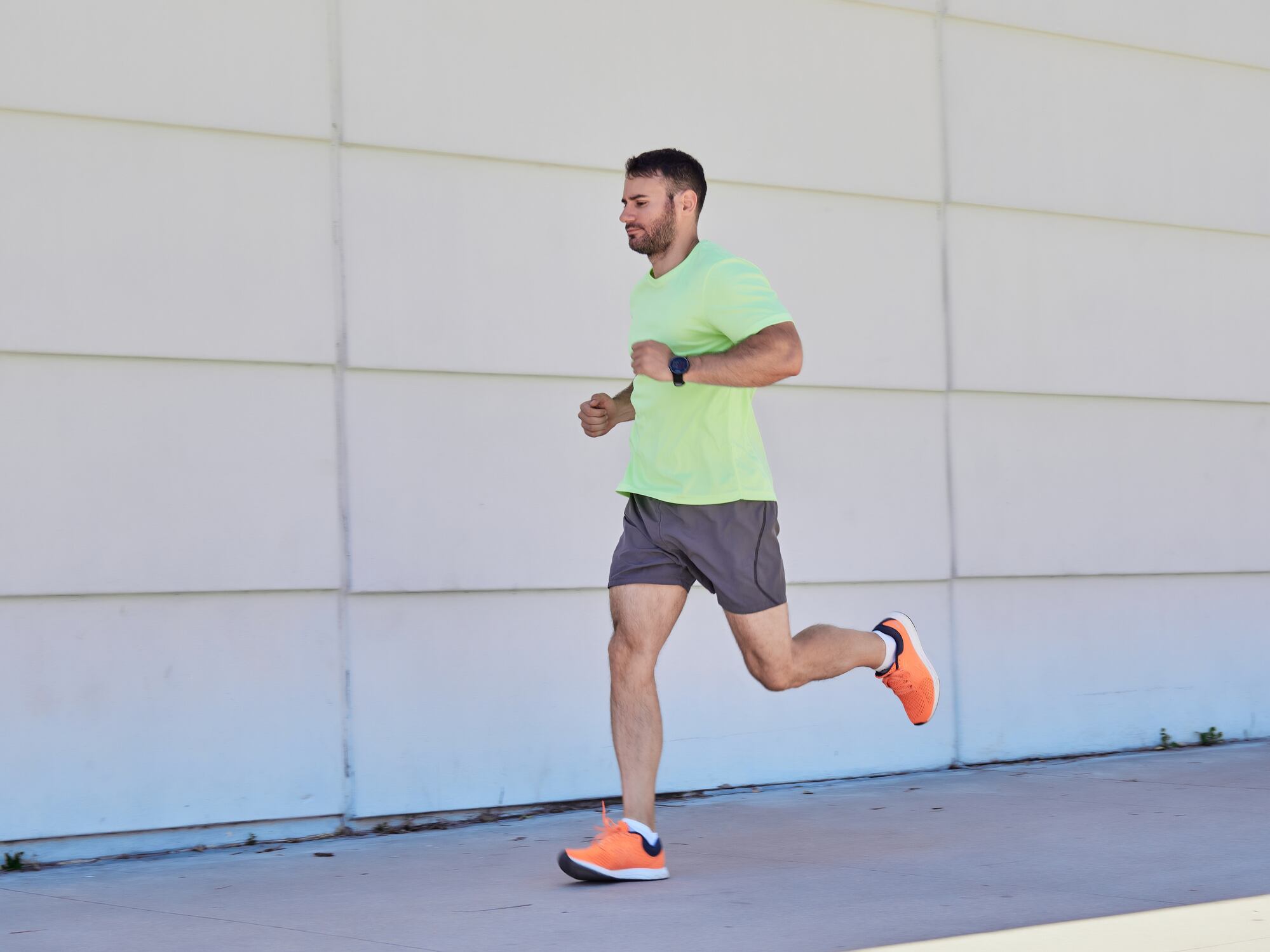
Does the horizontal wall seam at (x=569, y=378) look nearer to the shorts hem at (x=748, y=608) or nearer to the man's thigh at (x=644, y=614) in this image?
the shorts hem at (x=748, y=608)

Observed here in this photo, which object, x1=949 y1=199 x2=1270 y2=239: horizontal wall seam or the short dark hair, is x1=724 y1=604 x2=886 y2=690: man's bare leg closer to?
the short dark hair

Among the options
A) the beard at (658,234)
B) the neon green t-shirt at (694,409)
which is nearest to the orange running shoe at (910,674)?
the neon green t-shirt at (694,409)

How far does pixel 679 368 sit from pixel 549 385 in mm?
1629

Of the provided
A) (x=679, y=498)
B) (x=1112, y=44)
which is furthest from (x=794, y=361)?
(x=1112, y=44)

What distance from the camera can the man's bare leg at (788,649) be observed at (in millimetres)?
4449

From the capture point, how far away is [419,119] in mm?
5480

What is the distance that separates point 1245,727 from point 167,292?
5.27 meters

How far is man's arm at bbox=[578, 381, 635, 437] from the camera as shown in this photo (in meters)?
4.60

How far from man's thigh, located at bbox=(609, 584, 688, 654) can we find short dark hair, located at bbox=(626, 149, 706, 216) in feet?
3.58

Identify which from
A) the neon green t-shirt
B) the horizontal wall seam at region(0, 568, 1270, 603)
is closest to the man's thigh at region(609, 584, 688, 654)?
the neon green t-shirt

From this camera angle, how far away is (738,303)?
4.27 meters

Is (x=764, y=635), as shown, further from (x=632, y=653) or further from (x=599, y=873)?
(x=599, y=873)

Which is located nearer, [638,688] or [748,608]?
[638,688]

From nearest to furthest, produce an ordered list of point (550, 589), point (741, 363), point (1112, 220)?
point (741, 363)
point (550, 589)
point (1112, 220)
